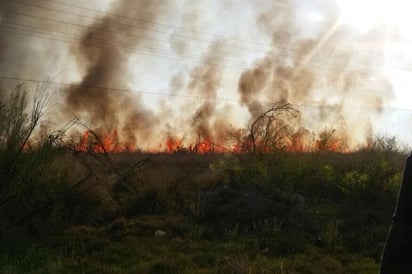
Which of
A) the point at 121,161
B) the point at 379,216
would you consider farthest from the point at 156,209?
the point at 121,161

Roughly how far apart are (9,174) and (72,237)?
2.63 metres

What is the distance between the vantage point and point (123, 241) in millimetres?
10641

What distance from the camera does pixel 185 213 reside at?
13156 millimetres

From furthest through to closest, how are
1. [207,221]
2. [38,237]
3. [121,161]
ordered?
[121,161]
[207,221]
[38,237]

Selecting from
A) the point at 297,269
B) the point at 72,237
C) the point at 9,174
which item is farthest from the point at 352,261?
the point at 9,174

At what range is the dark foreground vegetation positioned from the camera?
859 cm

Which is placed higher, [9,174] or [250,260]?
[9,174]

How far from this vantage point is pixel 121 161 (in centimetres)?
Answer: 2358

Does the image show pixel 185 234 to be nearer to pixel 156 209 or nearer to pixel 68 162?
pixel 156 209

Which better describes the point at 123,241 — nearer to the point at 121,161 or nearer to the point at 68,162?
the point at 68,162

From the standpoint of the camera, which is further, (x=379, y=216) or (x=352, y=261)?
(x=379, y=216)

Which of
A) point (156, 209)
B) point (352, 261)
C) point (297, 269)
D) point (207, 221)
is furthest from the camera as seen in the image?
point (156, 209)

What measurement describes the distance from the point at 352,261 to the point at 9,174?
652cm

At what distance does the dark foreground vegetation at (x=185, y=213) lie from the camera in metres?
8.59
